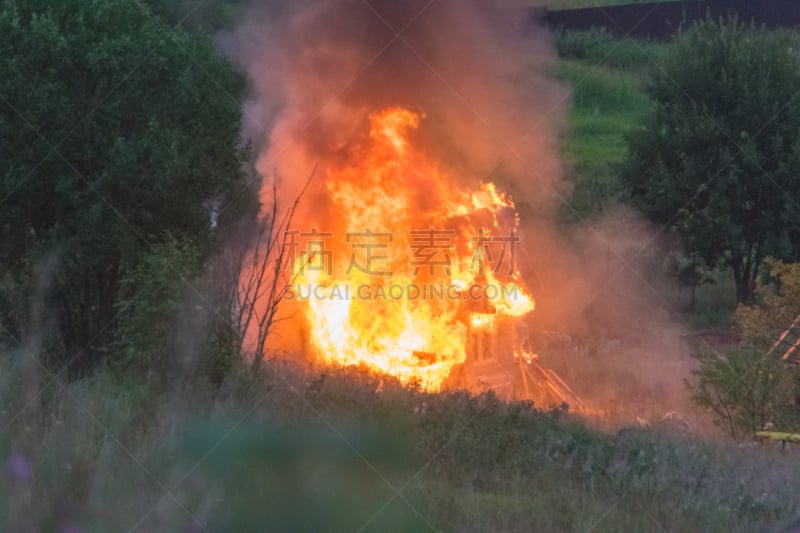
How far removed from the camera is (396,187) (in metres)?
12.1

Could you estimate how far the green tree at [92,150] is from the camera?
9.27 metres

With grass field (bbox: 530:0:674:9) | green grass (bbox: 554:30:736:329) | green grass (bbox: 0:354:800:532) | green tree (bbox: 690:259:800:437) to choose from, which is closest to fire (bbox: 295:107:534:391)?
green tree (bbox: 690:259:800:437)

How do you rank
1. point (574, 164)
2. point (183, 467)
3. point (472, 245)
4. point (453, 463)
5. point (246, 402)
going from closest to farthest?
point (183, 467) < point (453, 463) < point (246, 402) < point (472, 245) < point (574, 164)

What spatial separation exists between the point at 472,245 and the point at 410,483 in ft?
21.1

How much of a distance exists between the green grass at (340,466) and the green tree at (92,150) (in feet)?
6.35

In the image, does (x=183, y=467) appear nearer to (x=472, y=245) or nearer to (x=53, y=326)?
(x=53, y=326)

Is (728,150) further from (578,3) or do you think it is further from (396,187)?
(578,3)

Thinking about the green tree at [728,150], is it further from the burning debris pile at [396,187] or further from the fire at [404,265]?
the fire at [404,265]

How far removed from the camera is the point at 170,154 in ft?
31.4

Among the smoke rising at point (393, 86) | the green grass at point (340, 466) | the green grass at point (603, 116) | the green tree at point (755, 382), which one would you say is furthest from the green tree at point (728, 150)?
the green grass at point (340, 466)

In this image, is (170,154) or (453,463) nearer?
(453,463)

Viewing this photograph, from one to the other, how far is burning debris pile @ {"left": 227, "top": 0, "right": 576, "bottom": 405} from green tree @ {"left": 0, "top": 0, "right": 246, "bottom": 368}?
230cm

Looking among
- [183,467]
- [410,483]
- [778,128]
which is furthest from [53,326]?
[778,128]

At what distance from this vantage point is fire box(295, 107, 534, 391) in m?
11.4
